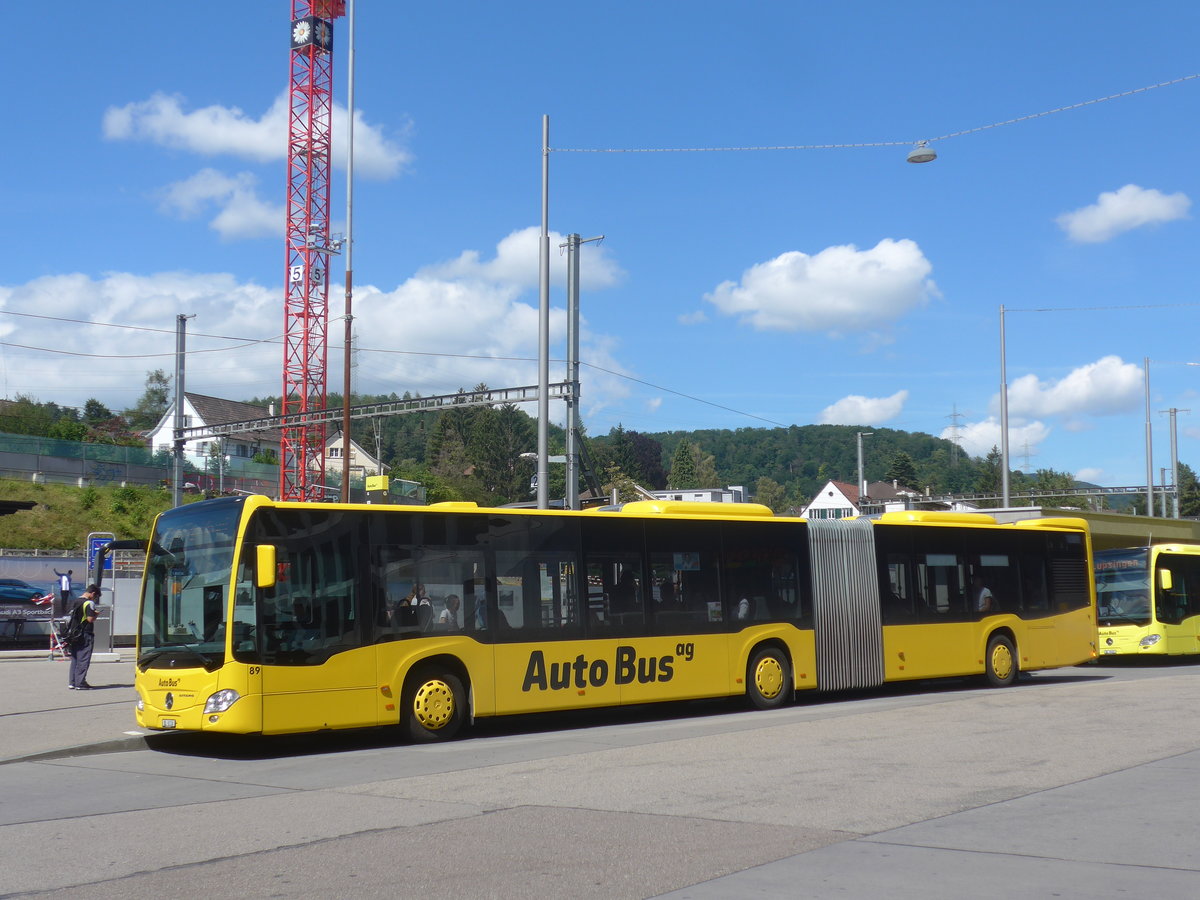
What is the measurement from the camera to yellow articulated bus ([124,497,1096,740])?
13.2m

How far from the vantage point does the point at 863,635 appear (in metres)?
19.6

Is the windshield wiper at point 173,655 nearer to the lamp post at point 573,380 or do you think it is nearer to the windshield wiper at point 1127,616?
the lamp post at point 573,380

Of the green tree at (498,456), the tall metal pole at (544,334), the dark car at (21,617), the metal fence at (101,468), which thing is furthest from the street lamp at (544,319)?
the green tree at (498,456)

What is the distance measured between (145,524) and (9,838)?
→ 57.8 meters

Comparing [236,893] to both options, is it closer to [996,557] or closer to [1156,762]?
[1156,762]

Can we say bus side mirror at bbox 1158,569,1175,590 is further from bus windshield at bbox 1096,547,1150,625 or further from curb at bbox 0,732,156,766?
curb at bbox 0,732,156,766

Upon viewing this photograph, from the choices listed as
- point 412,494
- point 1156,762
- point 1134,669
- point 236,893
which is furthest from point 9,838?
point 412,494

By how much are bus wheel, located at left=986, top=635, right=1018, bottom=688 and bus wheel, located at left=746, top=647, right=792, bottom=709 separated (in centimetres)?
502

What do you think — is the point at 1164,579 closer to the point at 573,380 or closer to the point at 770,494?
the point at 573,380

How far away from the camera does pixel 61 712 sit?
16.8 metres

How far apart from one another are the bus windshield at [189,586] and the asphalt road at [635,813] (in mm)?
1152

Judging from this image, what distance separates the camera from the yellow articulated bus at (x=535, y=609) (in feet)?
43.2

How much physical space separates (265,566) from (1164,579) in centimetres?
2201

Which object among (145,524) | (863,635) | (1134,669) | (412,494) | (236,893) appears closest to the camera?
(236,893)
